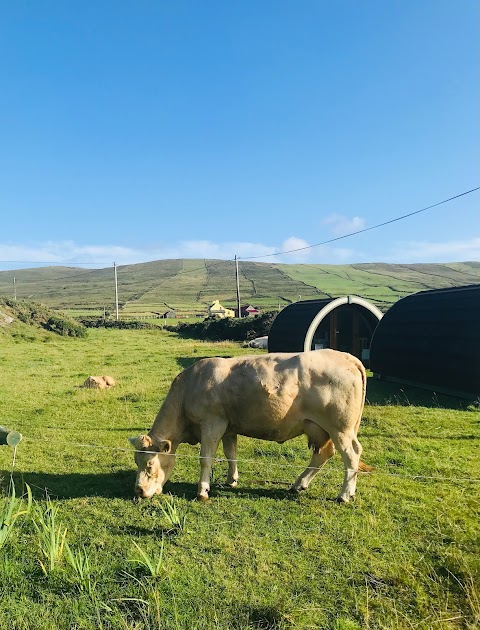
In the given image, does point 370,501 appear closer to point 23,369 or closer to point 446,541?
point 446,541

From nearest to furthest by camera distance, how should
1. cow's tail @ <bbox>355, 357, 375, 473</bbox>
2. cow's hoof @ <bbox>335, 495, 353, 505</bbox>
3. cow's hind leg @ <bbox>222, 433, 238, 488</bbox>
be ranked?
1. cow's hoof @ <bbox>335, 495, 353, 505</bbox>
2. cow's tail @ <bbox>355, 357, 375, 473</bbox>
3. cow's hind leg @ <bbox>222, 433, 238, 488</bbox>

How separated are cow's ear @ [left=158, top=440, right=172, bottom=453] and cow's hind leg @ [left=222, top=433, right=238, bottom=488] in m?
1.15

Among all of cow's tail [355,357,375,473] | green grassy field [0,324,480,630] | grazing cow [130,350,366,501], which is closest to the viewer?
green grassy field [0,324,480,630]

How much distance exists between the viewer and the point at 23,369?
22.2m

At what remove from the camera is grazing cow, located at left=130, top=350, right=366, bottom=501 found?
23.7 ft

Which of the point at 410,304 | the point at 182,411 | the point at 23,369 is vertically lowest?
the point at 23,369

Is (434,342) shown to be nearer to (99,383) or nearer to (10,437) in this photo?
(99,383)

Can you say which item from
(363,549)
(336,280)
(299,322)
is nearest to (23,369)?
(299,322)

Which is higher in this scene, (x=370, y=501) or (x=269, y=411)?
(x=269, y=411)

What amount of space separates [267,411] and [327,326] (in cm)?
1797

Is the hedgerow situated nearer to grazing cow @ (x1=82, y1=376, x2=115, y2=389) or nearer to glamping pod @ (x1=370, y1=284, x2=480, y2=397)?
glamping pod @ (x1=370, y1=284, x2=480, y2=397)

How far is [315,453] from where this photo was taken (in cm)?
767

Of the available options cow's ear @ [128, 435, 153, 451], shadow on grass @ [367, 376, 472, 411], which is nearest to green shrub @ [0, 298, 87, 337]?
shadow on grass @ [367, 376, 472, 411]

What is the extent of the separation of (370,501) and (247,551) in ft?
7.79
